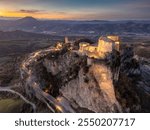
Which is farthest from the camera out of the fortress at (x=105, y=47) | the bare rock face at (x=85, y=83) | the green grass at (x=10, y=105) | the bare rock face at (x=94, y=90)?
the green grass at (x=10, y=105)

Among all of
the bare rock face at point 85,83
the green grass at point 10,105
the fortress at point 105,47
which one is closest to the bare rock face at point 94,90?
the bare rock face at point 85,83

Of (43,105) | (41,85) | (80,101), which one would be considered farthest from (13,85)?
(80,101)

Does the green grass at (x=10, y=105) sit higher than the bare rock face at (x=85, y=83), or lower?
lower

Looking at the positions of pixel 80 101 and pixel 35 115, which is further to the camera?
pixel 80 101

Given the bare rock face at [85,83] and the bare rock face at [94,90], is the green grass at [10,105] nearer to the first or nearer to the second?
the bare rock face at [85,83]

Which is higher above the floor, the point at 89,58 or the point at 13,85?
the point at 89,58

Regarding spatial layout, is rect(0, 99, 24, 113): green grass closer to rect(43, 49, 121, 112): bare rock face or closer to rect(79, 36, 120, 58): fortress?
rect(43, 49, 121, 112): bare rock face

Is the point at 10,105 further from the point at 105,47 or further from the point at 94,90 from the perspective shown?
the point at 105,47

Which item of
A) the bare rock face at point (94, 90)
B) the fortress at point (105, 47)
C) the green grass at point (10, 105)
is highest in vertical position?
the fortress at point (105, 47)

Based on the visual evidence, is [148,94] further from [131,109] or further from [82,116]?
[82,116]
